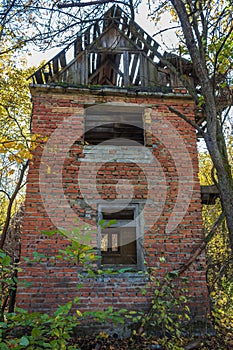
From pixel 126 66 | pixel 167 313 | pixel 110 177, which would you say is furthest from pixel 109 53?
pixel 167 313

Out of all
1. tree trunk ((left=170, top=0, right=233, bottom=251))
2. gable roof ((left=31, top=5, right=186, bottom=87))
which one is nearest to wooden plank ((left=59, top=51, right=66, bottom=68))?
gable roof ((left=31, top=5, right=186, bottom=87))

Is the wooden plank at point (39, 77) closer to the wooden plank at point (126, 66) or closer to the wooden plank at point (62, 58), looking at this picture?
the wooden plank at point (62, 58)

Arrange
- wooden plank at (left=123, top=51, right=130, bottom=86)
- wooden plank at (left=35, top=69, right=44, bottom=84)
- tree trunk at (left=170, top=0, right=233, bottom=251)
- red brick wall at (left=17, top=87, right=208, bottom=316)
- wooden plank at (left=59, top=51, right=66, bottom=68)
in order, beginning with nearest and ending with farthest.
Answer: tree trunk at (left=170, top=0, right=233, bottom=251), red brick wall at (left=17, top=87, right=208, bottom=316), wooden plank at (left=35, top=69, right=44, bottom=84), wooden plank at (left=59, top=51, right=66, bottom=68), wooden plank at (left=123, top=51, right=130, bottom=86)

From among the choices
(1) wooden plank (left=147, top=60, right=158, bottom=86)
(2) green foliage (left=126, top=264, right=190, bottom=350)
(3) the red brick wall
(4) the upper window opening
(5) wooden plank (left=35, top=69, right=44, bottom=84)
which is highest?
(1) wooden plank (left=147, top=60, right=158, bottom=86)

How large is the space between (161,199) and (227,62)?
3.06 metres

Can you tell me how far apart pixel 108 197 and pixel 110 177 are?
466 millimetres

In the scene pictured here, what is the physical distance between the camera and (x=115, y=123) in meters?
8.58

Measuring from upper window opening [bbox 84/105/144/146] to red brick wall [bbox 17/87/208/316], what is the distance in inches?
10.5

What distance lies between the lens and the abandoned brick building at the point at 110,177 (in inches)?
257

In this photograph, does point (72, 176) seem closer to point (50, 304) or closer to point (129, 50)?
point (50, 304)

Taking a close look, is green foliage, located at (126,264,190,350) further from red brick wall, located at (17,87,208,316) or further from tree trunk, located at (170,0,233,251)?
tree trunk, located at (170,0,233,251)

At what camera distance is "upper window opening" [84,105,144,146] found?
8098mm

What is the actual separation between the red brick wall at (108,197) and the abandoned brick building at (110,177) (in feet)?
0.07

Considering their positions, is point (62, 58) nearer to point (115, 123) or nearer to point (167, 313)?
point (115, 123)
